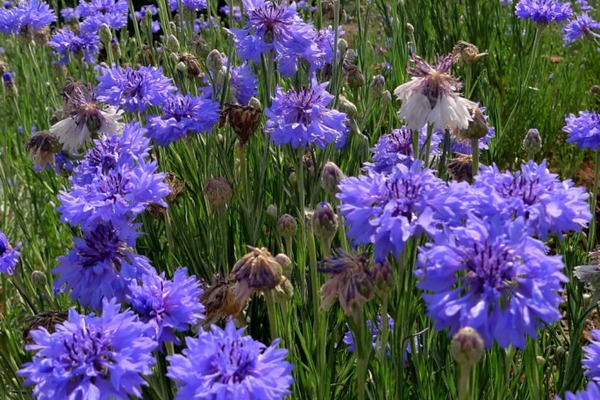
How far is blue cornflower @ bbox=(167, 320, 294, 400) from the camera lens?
0.99 metres

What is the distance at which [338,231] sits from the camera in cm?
190

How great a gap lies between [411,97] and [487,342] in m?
0.69

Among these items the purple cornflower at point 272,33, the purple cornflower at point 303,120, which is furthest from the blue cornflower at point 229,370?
the purple cornflower at point 272,33

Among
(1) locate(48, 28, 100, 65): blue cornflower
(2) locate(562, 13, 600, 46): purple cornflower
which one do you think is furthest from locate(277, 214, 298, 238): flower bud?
(2) locate(562, 13, 600, 46): purple cornflower

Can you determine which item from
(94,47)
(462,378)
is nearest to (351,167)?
(462,378)

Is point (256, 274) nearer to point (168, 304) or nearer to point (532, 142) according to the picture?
point (168, 304)

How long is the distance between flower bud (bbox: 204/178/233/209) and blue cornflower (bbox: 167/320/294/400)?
70 centimetres

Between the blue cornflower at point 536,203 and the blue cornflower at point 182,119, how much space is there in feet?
3.15

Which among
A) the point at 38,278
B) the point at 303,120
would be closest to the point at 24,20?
the point at 38,278

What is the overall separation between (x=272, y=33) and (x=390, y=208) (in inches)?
40.2

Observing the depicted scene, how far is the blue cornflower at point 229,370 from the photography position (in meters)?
0.99

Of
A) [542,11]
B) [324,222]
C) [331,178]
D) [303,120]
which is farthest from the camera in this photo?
[542,11]

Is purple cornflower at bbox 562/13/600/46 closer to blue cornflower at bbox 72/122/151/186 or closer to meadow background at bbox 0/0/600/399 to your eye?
meadow background at bbox 0/0/600/399

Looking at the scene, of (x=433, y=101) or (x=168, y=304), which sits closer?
(x=168, y=304)
